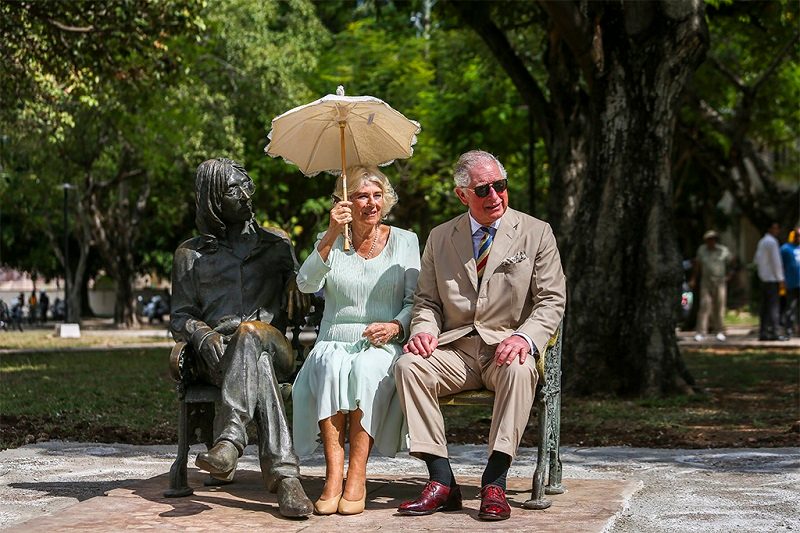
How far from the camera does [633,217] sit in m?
13.8

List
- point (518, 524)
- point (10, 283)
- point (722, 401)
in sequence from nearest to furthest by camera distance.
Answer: point (518, 524), point (722, 401), point (10, 283)

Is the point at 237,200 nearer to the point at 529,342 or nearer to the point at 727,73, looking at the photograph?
the point at 529,342

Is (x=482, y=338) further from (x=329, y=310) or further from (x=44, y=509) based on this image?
(x=44, y=509)

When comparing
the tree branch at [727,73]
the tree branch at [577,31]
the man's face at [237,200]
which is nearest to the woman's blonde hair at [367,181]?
the man's face at [237,200]

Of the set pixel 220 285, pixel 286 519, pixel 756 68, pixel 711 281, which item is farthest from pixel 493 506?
pixel 756 68

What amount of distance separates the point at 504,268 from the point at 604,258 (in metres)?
7.21

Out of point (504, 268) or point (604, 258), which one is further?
point (604, 258)

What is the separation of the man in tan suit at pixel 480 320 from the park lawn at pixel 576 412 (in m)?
3.67

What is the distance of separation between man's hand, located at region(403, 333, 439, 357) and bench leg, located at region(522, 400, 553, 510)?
646mm

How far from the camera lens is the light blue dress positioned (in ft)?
21.3

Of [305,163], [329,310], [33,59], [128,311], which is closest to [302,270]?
[329,310]

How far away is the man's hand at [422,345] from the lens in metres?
6.53

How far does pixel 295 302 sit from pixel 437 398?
105 centimetres

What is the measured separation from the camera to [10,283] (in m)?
101
